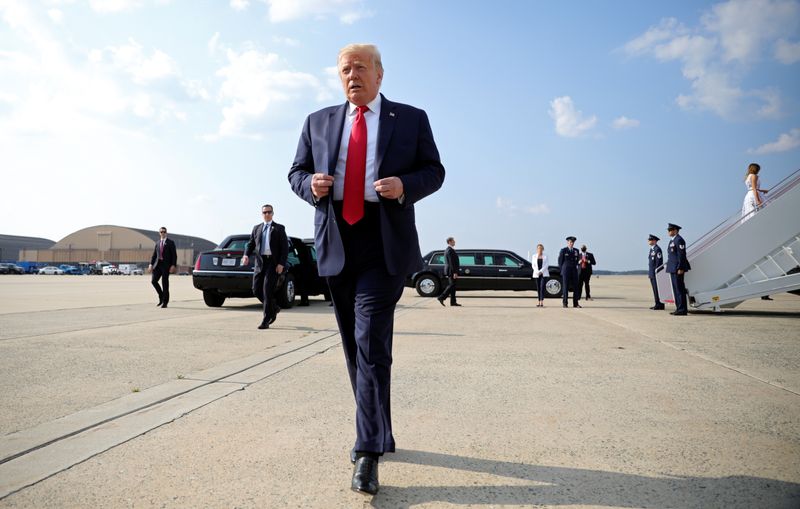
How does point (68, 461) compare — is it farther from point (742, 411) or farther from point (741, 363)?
point (741, 363)

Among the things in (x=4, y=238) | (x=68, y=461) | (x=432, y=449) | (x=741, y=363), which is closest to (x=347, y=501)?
(x=432, y=449)

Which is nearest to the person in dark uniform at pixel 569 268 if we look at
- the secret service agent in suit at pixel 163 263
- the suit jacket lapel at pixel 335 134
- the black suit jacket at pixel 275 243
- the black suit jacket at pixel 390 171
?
the black suit jacket at pixel 275 243

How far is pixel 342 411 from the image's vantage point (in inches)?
136

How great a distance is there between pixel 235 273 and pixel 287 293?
1134mm

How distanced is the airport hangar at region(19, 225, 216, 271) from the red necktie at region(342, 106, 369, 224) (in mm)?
105176

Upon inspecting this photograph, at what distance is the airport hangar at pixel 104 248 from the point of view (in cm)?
10275

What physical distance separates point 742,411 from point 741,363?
83.6 inches

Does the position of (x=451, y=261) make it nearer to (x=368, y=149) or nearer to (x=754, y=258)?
(x=754, y=258)

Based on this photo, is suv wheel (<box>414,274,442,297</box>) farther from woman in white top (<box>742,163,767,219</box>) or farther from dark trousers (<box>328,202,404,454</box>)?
dark trousers (<box>328,202,404,454</box>)

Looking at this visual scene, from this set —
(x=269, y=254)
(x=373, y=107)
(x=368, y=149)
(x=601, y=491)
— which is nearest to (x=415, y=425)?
(x=601, y=491)

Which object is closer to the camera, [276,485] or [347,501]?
[347,501]

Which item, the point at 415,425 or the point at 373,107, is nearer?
the point at 373,107

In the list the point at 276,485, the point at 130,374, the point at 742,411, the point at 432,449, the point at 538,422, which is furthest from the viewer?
the point at 130,374

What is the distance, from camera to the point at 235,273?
11414 millimetres
